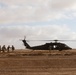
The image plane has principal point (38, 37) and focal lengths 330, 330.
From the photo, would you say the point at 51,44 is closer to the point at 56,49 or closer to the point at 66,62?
the point at 56,49

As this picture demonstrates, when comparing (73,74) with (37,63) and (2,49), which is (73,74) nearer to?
(37,63)

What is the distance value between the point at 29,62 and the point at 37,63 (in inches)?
41.9

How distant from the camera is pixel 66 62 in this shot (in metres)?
37.8

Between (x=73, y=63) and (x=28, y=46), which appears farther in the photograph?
(x=28, y=46)

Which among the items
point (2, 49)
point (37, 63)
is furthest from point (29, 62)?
point (2, 49)

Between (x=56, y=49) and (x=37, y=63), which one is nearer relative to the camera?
(x=37, y=63)

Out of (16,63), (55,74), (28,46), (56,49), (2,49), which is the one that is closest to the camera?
(55,74)

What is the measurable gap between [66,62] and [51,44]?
1639 inches

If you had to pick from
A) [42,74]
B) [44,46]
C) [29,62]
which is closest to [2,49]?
[44,46]

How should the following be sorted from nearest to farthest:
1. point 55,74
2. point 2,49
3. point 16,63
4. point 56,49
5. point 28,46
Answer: point 55,74, point 16,63, point 2,49, point 56,49, point 28,46

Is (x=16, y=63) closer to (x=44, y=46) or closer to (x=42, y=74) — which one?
(x=42, y=74)

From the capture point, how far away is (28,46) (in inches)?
3423

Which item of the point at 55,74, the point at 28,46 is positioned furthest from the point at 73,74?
the point at 28,46

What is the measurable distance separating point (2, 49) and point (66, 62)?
39679 millimetres
